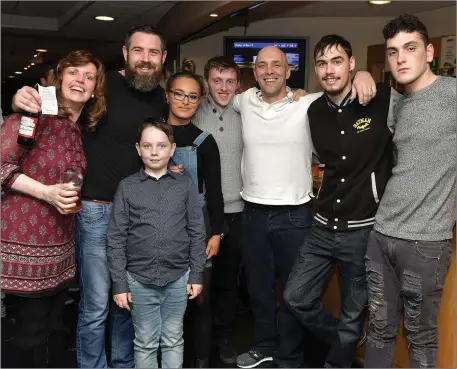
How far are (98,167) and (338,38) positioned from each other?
1.24 meters

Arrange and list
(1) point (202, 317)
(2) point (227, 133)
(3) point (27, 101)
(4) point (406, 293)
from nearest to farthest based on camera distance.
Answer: (3) point (27, 101) < (4) point (406, 293) < (1) point (202, 317) < (2) point (227, 133)

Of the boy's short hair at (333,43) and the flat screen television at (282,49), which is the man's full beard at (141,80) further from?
the flat screen television at (282,49)

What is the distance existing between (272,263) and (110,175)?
0.96m

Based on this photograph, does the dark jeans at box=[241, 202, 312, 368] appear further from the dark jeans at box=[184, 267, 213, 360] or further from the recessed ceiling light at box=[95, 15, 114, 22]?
the recessed ceiling light at box=[95, 15, 114, 22]

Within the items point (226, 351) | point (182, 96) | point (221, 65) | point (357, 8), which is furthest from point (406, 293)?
point (357, 8)

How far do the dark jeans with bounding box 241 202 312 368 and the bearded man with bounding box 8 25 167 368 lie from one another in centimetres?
67

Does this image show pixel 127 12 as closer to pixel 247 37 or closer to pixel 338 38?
pixel 247 37

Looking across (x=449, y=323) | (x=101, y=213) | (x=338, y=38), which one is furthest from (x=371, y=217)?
(x=101, y=213)

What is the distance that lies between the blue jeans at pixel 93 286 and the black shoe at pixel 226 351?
692 mm

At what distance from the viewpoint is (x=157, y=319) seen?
8.58 feet

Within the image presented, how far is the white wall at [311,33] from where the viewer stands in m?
7.00

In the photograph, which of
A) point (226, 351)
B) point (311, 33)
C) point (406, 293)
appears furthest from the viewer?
point (311, 33)

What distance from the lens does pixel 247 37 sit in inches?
264

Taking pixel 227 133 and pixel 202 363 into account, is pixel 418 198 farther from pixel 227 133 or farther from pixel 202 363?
pixel 202 363
